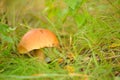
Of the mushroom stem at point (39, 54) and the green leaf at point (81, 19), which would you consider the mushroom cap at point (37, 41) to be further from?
the green leaf at point (81, 19)

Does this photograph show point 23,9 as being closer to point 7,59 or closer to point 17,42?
point 17,42

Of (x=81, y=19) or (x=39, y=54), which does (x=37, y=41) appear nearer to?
(x=39, y=54)

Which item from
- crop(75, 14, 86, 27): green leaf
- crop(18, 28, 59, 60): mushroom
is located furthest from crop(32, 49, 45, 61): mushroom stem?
crop(75, 14, 86, 27): green leaf

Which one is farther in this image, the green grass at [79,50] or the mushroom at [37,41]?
the mushroom at [37,41]

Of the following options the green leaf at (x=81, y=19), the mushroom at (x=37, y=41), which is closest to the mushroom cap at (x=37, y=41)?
the mushroom at (x=37, y=41)

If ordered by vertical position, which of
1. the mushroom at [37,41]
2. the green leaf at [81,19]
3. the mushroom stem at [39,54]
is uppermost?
the green leaf at [81,19]

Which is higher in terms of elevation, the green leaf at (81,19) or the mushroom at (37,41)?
the green leaf at (81,19)

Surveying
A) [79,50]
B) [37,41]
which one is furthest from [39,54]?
[79,50]

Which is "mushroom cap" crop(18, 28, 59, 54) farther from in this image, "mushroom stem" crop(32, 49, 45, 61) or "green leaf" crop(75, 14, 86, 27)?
"green leaf" crop(75, 14, 86, 27)

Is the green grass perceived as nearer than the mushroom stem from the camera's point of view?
Yes
